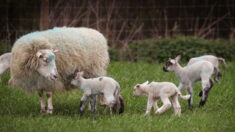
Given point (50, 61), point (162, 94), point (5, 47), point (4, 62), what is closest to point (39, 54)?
point (50, 61)

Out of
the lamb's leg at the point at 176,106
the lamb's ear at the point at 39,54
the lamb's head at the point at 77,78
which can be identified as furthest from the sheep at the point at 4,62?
the lamb's leg at the point at 176,106

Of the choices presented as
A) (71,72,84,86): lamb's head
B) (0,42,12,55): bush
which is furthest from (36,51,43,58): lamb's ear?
(0,42,12,55): bush

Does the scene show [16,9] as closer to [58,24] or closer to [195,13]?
[58,24]

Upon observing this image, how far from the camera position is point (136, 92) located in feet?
28.2

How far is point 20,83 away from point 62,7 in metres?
7.08

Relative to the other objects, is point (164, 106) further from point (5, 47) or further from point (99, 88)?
point (5, 47)

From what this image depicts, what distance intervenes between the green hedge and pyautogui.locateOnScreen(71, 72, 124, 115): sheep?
5922 millimetres

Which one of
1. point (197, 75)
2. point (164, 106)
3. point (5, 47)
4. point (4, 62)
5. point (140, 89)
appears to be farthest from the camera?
point (5, 47)

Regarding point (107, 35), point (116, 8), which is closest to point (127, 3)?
point (116, 8)

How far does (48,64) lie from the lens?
8.00 m

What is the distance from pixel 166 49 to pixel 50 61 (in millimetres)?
6508

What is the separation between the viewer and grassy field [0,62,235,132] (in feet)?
23.7

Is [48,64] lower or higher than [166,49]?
higher

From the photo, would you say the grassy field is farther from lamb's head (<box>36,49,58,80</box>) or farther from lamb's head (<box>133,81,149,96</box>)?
lamb's head (<box>36,49,58,80</box>)
